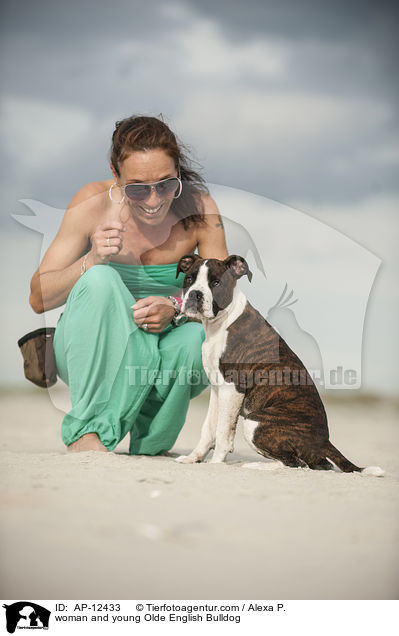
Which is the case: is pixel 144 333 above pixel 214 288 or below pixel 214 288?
below

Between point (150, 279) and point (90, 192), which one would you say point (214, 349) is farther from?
point (90, 192)

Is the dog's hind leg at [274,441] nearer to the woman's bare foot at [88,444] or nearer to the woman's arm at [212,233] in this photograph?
the woman's bare foot at [88,444]

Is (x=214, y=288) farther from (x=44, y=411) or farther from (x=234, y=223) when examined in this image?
(x=44, y=411)

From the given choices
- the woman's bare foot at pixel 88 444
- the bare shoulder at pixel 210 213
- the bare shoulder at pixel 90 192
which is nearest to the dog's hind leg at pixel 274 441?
the woman's bare foot at pixel 88 444

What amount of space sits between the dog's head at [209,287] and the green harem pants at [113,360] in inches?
21.0

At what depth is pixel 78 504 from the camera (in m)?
2.35

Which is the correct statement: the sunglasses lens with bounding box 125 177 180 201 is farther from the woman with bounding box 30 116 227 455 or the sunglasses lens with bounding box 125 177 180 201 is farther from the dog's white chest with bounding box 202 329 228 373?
the dog's white chest with bounding box 202 329 228 373

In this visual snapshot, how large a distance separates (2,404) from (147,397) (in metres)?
4.07

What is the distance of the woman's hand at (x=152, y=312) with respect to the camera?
3850 mm

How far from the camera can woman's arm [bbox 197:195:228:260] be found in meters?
4.11

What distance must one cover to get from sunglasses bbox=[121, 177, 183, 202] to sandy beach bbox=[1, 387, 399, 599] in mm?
1701
